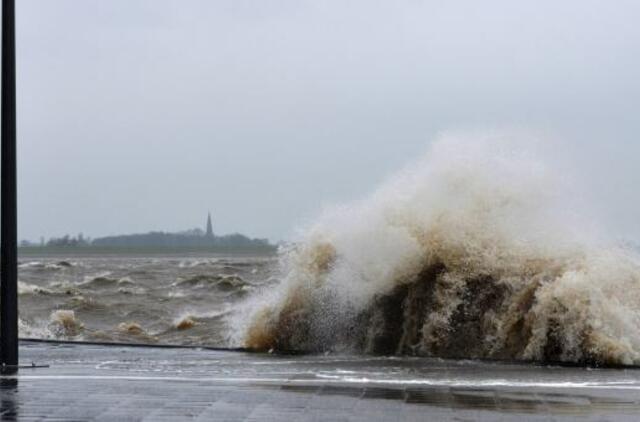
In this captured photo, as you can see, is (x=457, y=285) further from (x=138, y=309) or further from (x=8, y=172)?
(x=138, y=309)

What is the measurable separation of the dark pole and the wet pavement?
28.5 inches

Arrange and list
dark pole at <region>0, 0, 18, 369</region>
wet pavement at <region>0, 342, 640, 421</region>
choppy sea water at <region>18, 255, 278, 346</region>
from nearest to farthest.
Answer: wet pavement at <region>0, 342, 640, 421</region> → dark pole at <region>0, 0, 18, 369</region> → choppy sea water at <region>18, 255, 278, 346</region>

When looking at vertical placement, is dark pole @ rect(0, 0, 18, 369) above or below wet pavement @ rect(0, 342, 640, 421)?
above

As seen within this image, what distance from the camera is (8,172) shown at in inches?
360

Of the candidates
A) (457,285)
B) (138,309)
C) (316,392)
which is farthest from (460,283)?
(138,309)

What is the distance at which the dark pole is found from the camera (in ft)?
29.7

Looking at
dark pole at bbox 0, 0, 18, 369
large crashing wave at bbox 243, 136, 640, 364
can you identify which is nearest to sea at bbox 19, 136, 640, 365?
large crashing wave at bbox 243, 136, 640, 364

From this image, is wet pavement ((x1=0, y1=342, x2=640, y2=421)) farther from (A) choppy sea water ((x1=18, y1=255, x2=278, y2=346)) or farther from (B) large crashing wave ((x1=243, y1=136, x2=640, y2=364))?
(A) choppy sea water ((x1=18, y1=255, x2=278, y2=346))

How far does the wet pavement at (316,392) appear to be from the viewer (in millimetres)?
7180

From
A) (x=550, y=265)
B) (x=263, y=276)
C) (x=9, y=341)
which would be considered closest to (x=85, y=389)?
(x=9, y=341)

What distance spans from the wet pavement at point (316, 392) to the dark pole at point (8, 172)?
72 cm

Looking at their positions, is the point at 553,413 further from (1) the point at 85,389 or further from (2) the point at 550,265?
(2) the point at 550,265

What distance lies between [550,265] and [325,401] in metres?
7.08

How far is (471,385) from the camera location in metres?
8.76
